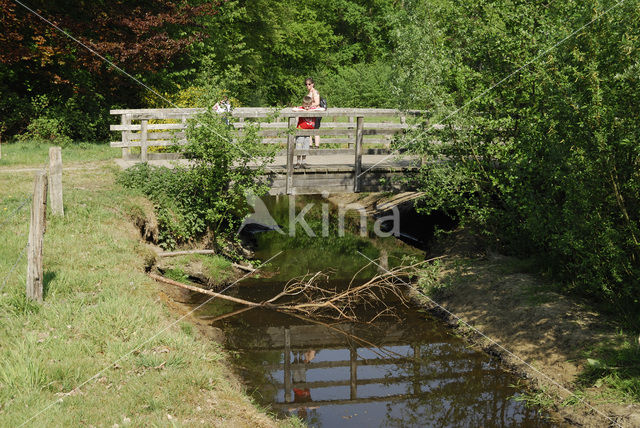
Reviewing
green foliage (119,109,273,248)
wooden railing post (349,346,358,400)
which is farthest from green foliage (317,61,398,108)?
wooden railing post (349,346,358,400)

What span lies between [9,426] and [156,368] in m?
1.98

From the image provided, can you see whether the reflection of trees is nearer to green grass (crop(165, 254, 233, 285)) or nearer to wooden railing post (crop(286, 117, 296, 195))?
green grass (crop(165, 254, 233, 285))

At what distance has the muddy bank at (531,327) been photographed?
9.20 metres

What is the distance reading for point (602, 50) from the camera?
11062 mm

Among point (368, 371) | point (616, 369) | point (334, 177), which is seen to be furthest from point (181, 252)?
point (616, 369)

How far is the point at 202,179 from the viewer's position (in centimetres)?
1499

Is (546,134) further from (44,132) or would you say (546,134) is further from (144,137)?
(44,132)

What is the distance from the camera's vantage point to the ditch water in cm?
932

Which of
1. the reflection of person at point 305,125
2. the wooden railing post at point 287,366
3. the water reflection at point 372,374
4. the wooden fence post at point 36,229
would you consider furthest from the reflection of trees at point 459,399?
the reflection of person at point 305,125

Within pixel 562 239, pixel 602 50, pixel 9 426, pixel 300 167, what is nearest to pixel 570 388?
pixel 562 239

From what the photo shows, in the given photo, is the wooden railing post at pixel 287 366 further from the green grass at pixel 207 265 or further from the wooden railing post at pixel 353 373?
the green grass at pixel 207 265

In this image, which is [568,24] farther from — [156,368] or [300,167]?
[156,368]

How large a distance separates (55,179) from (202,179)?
3710mm

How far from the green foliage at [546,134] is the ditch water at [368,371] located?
8.73 feet
